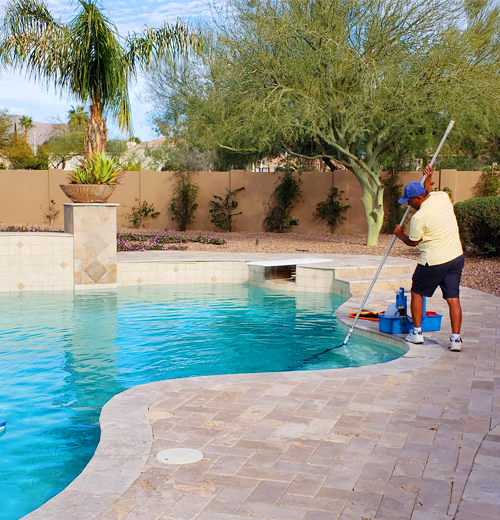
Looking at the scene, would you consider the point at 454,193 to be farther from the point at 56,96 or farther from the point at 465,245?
the point at 56,96

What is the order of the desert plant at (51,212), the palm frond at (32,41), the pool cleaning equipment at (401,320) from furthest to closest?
1. the desert plant at (51,212)
2. the palm frond at (32,41)
3. the pool cleaning equipment at (401,320)

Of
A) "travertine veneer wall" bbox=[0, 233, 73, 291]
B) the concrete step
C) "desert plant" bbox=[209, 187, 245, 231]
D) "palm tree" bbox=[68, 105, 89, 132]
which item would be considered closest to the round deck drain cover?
the concrete step

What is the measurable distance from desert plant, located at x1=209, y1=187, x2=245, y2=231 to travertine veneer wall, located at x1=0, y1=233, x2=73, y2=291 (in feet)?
30.7

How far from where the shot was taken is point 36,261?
10531mm

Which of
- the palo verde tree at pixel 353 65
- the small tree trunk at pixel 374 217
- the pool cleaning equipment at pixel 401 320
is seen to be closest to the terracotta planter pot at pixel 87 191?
the palo verde tree at pixel 353 65

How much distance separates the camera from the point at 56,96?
15.0 m

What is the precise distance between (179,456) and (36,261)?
7.88 meters

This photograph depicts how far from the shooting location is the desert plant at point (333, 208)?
734 inches

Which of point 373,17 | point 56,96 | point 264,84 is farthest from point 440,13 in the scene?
point 56,96

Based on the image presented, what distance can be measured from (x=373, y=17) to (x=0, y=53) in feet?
27.5

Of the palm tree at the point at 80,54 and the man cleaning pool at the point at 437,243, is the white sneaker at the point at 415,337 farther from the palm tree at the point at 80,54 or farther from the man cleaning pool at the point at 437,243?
the palm tree at the point at 80,54

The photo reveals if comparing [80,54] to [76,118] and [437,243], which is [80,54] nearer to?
[437,243]

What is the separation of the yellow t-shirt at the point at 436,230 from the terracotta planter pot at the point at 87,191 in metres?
6.18

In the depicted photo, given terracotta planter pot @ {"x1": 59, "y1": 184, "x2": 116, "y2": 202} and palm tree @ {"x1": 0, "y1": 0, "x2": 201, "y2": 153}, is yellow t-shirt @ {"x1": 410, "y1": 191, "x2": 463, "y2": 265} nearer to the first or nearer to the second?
terracotta planter pot @ {"x1": 59, "y1": 184, "x2": 116, "y2": 202}
